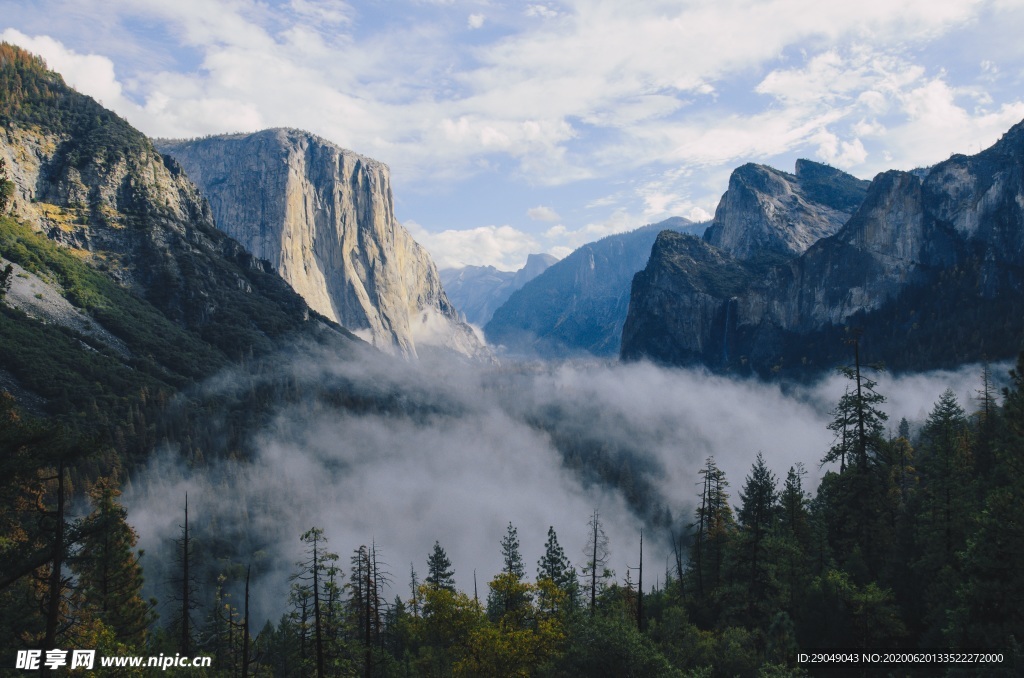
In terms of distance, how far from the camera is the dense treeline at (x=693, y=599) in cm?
2050

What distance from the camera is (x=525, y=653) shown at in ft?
106

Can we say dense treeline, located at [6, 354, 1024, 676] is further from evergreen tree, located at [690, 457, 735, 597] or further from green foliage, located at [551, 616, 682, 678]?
evergreen tree, located at [690, 457, 735, 597]

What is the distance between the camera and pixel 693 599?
58938 millimetres

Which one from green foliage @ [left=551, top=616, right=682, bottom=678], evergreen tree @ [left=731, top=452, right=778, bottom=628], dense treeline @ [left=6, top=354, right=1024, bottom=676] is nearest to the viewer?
dense treeline @ [left=6, top=354, right=1024, bottom=676]

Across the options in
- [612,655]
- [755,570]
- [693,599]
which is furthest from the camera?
[693,599]

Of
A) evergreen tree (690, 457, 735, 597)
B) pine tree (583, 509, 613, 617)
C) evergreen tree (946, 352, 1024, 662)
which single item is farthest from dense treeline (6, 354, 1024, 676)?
evergreen tree (690, 457, 735, 597)

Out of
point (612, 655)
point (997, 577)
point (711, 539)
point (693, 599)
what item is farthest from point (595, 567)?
point (997, 577)

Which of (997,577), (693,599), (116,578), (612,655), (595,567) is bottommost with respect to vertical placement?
(693,599)

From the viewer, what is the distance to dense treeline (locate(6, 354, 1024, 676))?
67.3 feet

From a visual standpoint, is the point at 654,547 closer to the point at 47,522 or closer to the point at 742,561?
the point at 742,561

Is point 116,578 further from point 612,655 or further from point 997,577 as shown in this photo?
point 997,577

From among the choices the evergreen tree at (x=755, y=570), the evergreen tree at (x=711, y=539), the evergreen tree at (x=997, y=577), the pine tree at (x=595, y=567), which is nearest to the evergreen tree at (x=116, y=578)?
the pine tree at (x=595, y=567)

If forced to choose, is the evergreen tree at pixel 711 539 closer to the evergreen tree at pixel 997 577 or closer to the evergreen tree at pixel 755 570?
the evergreen tree at pixel 755 570

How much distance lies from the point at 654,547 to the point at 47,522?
181 m
